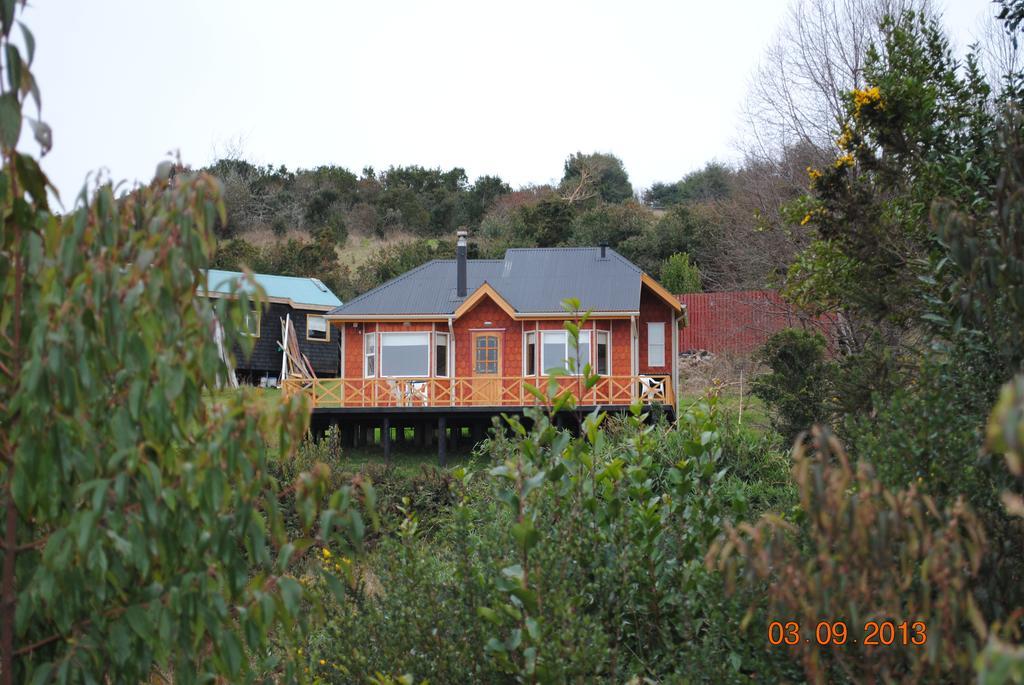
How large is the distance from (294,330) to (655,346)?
1326cm

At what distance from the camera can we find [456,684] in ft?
16.6

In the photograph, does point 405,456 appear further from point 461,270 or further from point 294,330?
point 294,330

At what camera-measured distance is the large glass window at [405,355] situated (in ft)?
84.5

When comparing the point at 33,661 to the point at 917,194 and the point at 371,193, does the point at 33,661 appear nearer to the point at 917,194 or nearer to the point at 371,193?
the point at 917,194

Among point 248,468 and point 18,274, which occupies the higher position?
point 18,274

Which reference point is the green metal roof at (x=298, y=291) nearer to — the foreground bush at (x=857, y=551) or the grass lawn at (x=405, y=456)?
the grass lawn at (x=405, y=456)

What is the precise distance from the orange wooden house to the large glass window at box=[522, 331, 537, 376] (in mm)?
24

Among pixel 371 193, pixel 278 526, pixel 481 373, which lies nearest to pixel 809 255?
pixel 278 526

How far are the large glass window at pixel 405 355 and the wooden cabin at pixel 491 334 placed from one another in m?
0.02

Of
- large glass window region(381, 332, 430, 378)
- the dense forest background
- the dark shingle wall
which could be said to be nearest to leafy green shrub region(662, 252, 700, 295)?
the dense forest background

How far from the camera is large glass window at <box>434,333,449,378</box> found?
25953 millimetres

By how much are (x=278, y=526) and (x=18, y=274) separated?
119 cm
